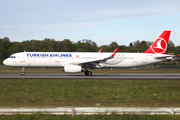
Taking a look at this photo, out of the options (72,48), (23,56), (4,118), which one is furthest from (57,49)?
(4,118)

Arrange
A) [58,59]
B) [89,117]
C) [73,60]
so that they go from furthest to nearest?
1. [73,60]
2. [58,59]
3. [89,117]

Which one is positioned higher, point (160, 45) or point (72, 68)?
point (160, 45)

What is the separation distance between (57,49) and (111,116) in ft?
278

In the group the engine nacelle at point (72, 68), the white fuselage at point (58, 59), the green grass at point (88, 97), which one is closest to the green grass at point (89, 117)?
the green grass at point (88, 97)

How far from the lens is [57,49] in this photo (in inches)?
3543

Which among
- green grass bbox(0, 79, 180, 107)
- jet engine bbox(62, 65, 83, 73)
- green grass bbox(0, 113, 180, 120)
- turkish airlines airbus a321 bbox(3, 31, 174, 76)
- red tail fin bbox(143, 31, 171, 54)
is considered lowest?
green grass bbox(0, 79, 180, 107)

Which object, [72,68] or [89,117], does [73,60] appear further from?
[89,117]

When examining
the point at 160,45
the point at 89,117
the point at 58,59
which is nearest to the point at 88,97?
the point at 89,117

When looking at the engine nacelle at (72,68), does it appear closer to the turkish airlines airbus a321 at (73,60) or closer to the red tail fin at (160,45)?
the turkish airlines airbus a321 at (73,60)

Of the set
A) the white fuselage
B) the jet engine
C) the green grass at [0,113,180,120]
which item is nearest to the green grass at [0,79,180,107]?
the green grass at [0,113,180,120]

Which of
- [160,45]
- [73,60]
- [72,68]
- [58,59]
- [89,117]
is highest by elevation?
[160,45]

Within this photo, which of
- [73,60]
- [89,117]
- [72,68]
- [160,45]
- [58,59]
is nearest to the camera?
[89,117]

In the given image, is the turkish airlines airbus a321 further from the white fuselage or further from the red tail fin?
the red tail fin

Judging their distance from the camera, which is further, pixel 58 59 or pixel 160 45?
pixel 160 45
